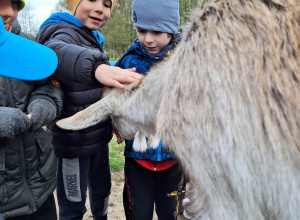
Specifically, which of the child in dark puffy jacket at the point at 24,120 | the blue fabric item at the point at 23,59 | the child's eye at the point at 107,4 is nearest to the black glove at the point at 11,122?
the child in dark puffy jacket at the point at 24,120

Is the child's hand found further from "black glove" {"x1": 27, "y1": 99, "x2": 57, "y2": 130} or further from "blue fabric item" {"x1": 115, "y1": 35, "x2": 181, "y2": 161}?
"blue fabric item" {"x1": 115, "y1": 35, "x2": 181, "y2": 161}

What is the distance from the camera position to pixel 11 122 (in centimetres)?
146

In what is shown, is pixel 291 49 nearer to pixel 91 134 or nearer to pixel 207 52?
pixel 207 52

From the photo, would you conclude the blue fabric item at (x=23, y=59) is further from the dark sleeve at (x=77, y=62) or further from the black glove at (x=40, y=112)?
the black glove at (x=40, y=112)

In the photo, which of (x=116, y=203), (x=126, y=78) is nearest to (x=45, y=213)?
(x=126, y=78)

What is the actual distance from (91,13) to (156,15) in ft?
1.84

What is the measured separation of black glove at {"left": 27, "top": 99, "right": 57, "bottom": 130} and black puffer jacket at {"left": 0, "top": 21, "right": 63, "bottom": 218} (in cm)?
6

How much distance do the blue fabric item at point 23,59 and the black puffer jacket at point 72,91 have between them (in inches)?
5.2

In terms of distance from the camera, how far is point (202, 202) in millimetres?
1090

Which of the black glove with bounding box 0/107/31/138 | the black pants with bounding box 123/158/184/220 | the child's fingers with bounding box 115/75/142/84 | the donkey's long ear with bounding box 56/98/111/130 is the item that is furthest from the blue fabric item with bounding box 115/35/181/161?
the black glove with bounding box 0/107/31/138

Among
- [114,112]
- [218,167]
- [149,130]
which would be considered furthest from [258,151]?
[114,112]

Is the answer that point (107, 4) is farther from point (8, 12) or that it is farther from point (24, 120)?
point (24, 120)

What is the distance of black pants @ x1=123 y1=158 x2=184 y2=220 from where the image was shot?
7.50 feet

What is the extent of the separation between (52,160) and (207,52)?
4.68 feet
